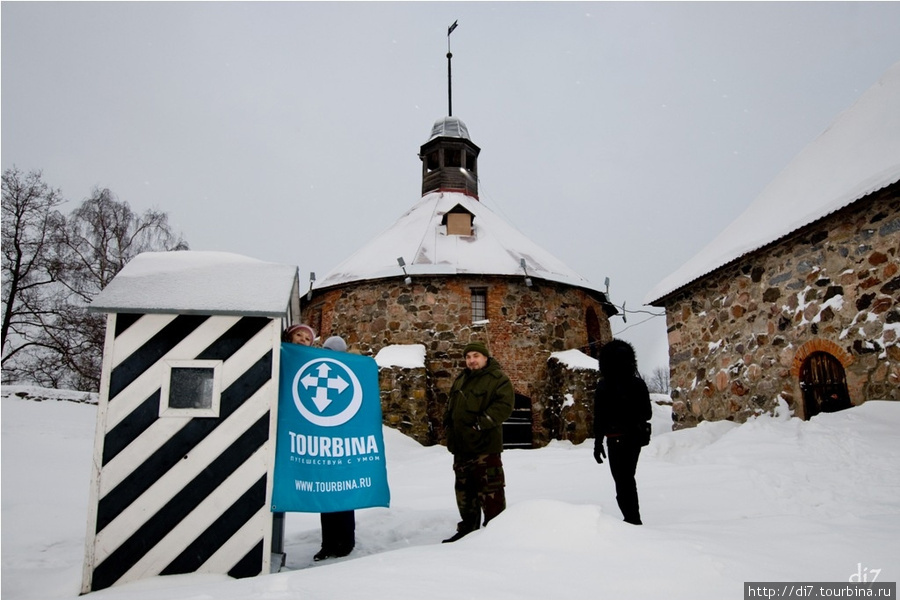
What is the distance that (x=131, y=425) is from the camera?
3.45m

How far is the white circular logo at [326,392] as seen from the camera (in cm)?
401

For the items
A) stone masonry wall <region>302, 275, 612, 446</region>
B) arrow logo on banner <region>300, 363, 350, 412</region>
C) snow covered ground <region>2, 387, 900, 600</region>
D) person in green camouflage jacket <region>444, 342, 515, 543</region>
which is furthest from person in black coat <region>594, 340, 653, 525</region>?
stone masonry wall <region>302, 275, 612, 446</region>

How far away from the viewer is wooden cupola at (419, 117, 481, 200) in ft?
71.3

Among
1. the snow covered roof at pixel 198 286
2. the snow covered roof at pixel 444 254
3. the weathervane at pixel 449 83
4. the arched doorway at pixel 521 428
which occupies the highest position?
the weathervane at pixel 449 83

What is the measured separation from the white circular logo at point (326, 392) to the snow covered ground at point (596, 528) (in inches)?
38.4

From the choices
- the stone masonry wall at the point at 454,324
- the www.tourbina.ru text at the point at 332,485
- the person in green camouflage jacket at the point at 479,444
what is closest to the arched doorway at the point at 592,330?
the stone masonry wall at the point at 454,324

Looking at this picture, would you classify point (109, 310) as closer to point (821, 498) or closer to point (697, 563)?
point (697, 563)

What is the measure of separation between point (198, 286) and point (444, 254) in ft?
42.4

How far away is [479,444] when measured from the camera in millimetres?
4594

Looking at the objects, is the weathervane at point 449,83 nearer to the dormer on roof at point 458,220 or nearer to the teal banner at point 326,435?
the dormer on roof at point 458,220

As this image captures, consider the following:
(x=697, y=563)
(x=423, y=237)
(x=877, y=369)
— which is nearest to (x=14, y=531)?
(x=697, y=563)

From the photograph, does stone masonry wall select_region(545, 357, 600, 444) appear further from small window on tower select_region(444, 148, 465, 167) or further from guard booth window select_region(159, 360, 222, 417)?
guard booth window select_region(159, 360, 222, 417)

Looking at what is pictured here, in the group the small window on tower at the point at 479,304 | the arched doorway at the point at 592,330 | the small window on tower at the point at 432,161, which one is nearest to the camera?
the small window on tower at the point at 479,304

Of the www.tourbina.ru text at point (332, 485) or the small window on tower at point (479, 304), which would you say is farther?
the small window on tower at point (479, 304)
